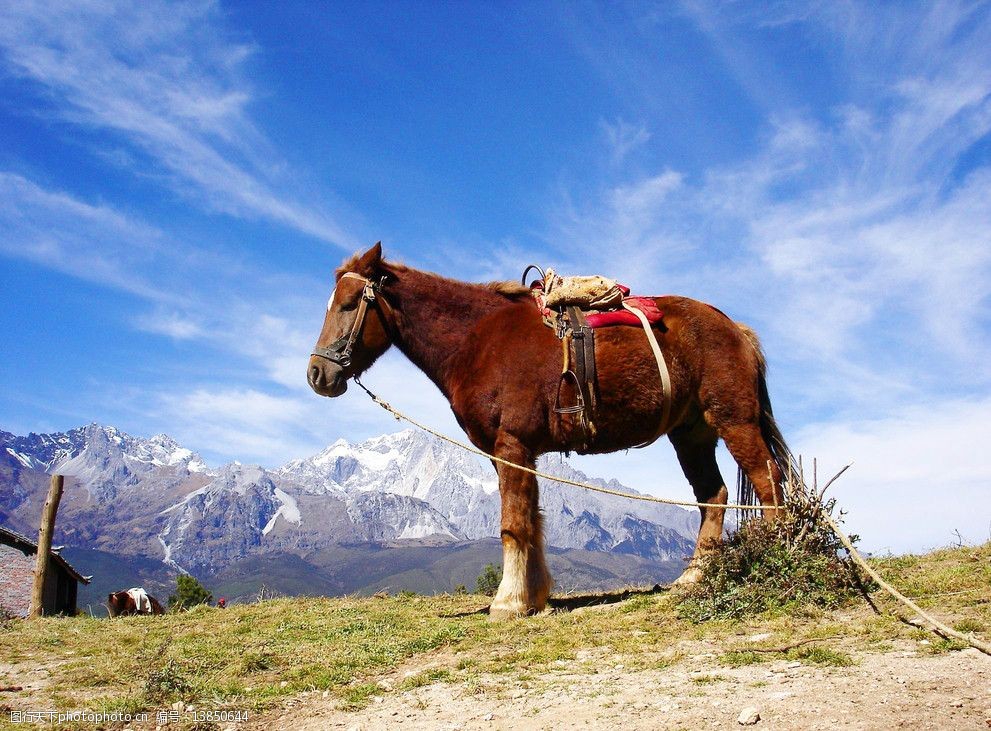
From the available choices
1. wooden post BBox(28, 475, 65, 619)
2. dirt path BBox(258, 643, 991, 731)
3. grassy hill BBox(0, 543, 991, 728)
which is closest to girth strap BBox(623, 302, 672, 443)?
grassy hill BBox(0, 543, 991, 728)

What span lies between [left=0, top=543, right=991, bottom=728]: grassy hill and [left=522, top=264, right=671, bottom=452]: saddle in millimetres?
2295

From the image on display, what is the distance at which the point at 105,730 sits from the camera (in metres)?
5.51

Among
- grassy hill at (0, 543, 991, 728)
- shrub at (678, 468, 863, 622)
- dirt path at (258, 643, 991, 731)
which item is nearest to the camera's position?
dirt path at (258, 643, 991, 731)

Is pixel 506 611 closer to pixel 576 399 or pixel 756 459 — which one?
pixel 576 399

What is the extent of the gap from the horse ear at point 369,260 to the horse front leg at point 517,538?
2954 millimetres

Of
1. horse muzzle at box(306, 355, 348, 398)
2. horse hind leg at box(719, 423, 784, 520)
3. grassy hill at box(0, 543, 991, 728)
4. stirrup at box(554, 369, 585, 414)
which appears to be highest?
horse muzzle at box(306, 355, 348, 398)

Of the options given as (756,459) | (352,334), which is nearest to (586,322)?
(756,459)

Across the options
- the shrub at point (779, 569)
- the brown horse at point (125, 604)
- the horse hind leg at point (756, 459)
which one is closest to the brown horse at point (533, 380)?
the horse hind leg at point (756, 459)

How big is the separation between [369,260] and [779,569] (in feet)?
20.3

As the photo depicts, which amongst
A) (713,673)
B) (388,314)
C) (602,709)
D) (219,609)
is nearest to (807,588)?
(713,673)

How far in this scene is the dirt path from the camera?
424cm

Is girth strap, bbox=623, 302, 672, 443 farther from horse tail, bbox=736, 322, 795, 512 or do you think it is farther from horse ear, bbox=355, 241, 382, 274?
horse ear, bbox=355, 241, 382, 274

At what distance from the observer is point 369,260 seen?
9.60 m

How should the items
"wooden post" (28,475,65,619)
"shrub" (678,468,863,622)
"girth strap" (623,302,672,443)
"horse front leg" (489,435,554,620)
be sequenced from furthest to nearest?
"wooden post" (28,475,65,619) < "horse front leg" (489,435,554,620) < "girth strap" (623,302,672,443) < "shrub" (678,468,863,622)
